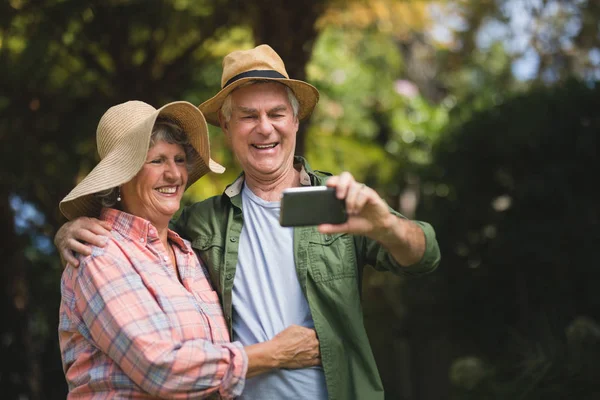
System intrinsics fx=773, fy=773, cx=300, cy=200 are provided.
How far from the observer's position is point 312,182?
325 cm

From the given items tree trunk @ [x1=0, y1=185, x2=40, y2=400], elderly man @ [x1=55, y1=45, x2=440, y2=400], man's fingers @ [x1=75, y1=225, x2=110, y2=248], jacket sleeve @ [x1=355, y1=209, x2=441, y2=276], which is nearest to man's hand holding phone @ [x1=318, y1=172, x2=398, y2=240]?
elderly man @ [x1=55, y1=45, x2=440, y2=400]

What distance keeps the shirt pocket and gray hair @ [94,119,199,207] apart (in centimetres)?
64

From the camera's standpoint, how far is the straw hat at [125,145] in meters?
2.74

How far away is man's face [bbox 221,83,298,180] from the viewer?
3141 mm

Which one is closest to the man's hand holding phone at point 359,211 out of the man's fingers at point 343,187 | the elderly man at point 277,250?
the man's fingers at point 343,187

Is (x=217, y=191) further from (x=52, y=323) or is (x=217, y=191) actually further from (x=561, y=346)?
(x=561, y=346)

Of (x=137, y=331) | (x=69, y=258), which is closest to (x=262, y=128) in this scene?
(x=69, y=258)

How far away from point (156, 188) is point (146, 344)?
0.63 m

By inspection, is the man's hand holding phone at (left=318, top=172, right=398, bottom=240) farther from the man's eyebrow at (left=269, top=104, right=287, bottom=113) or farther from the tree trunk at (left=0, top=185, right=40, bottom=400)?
the tree trunk at (left=0, top=185, right=40, bottom=400)

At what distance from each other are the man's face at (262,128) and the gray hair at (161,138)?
266mm

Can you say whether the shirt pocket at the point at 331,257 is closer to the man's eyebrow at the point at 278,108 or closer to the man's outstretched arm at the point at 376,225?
the man's outstretched arm at the point at 376,225

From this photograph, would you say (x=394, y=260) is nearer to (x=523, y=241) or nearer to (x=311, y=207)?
(x=311, y=207)

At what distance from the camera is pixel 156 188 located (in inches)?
112

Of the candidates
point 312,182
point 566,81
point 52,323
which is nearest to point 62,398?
point 52,323
